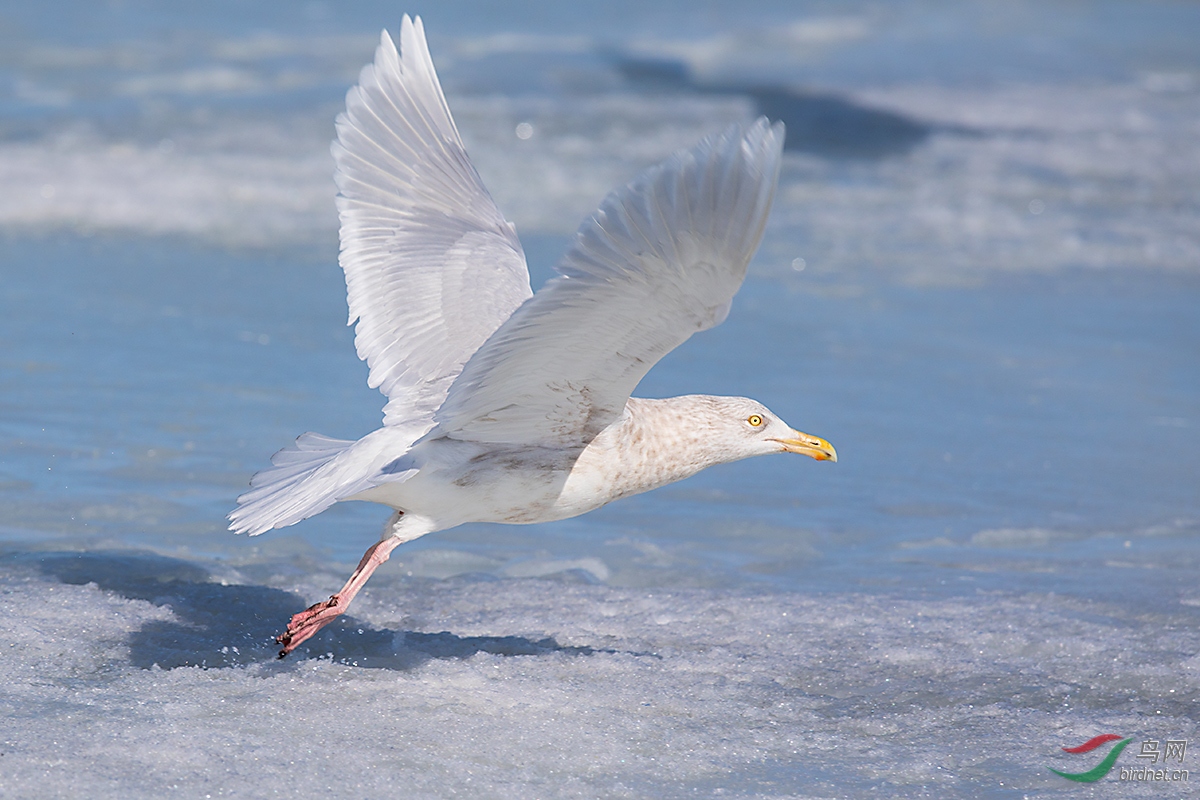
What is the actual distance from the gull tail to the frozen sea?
0.47 metres

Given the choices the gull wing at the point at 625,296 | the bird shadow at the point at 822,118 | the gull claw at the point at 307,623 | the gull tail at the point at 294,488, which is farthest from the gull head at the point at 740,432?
the bird shadow at the point at 822,118

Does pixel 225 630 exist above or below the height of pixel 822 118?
below

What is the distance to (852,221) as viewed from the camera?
10234mm

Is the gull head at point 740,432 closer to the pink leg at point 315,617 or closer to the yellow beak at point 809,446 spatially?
the yellow beak at point 809,446

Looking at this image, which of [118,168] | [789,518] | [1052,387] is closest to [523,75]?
[118,168]

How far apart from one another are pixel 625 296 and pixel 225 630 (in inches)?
67.7

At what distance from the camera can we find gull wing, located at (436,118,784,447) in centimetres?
291

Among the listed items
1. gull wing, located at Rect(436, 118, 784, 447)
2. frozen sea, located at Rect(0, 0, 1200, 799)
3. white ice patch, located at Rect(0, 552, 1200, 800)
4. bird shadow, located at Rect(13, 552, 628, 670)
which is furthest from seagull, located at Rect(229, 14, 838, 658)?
frozen sea, located at Rect(0, 0, 1200, 799)

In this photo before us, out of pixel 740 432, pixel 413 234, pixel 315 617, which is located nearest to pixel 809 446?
pixel 740 432

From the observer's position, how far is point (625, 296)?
10.6 ft

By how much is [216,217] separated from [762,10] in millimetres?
13171

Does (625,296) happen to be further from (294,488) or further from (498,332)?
(294,488)

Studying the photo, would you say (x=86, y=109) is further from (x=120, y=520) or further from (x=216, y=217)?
(x=120, y=520)

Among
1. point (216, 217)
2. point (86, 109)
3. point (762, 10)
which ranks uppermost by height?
point (762, 10)
